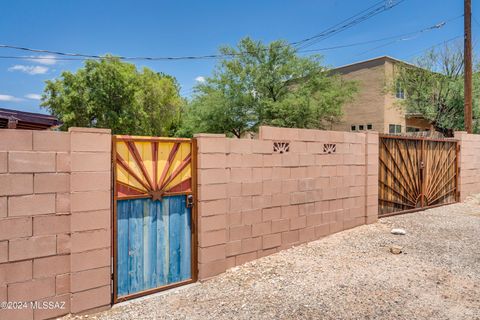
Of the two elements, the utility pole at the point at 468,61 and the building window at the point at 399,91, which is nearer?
the utility pole at the point at 468,61

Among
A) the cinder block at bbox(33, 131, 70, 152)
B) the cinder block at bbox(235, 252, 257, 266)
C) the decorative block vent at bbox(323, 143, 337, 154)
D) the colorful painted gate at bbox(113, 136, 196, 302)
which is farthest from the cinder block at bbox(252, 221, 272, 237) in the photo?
the cinder block at bbox(33, 131, 70, 152)

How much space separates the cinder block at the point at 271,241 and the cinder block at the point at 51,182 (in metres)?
3.03

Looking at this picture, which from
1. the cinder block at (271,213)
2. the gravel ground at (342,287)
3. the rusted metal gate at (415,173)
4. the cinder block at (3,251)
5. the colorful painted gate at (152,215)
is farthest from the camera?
the rusted metal gate at (415,173)

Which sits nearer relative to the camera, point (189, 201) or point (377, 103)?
point (189, 201)

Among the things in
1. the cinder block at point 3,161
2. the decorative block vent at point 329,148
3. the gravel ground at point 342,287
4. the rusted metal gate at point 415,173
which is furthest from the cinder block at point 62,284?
the rusted metal gate at point 415,173

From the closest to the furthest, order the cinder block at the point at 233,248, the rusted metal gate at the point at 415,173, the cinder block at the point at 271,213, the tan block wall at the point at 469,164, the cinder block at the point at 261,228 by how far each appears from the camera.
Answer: the cinder block at the point at 233,248, the cinder block at the point at 261,228, the cinder block at the point at 271,213, the rusted metal gate at the point at 415,173, the tan block wall at the point at 469,164

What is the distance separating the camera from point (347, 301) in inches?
150

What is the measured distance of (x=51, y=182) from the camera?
3.32 meters

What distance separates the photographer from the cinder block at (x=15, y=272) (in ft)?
10.1

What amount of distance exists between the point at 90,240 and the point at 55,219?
42cm

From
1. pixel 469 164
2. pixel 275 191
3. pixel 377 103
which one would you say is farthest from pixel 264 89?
pixel 275 191

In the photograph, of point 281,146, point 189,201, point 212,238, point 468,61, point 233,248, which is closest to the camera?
point 189,201

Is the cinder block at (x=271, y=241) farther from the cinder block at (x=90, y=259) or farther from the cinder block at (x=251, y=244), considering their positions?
the cinder block at (x=90, y=259)

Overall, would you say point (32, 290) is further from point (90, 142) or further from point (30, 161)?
point (90, 142)
